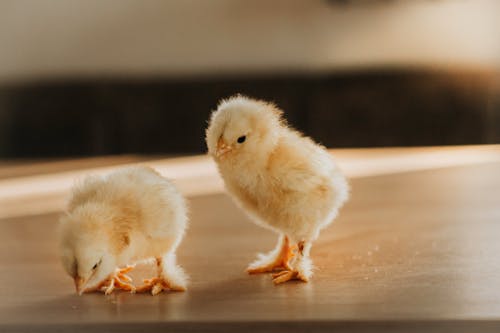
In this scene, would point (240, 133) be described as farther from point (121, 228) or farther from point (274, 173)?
point (121, 228)

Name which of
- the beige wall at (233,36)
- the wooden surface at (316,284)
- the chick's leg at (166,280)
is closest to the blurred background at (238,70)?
the beige wall at (233,36)

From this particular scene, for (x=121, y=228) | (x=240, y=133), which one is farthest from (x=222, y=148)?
(x=121, y=228)

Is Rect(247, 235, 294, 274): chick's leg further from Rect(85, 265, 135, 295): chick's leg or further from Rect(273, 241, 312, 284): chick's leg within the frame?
Rect(85, 265, 135, 295): chick's leg

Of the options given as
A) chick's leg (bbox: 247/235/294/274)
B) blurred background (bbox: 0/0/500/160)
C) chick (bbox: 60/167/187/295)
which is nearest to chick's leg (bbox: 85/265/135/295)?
chick (bbox: 60/167/187/295)

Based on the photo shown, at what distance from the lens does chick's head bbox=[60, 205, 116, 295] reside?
2.35ft

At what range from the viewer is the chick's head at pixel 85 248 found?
716mm

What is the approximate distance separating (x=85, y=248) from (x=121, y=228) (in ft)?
0.20

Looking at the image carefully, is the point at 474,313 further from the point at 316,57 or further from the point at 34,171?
the point at 316,57

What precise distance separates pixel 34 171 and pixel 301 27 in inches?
50.7

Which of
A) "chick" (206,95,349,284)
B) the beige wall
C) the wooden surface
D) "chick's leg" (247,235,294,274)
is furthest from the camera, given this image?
the beige wall

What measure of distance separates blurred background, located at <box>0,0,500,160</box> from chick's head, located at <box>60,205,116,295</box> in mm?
2338

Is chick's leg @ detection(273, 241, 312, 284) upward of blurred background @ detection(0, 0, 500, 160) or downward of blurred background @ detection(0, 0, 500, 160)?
downward

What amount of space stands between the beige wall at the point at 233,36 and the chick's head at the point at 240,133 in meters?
2.28

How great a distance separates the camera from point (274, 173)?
2.68 feet
